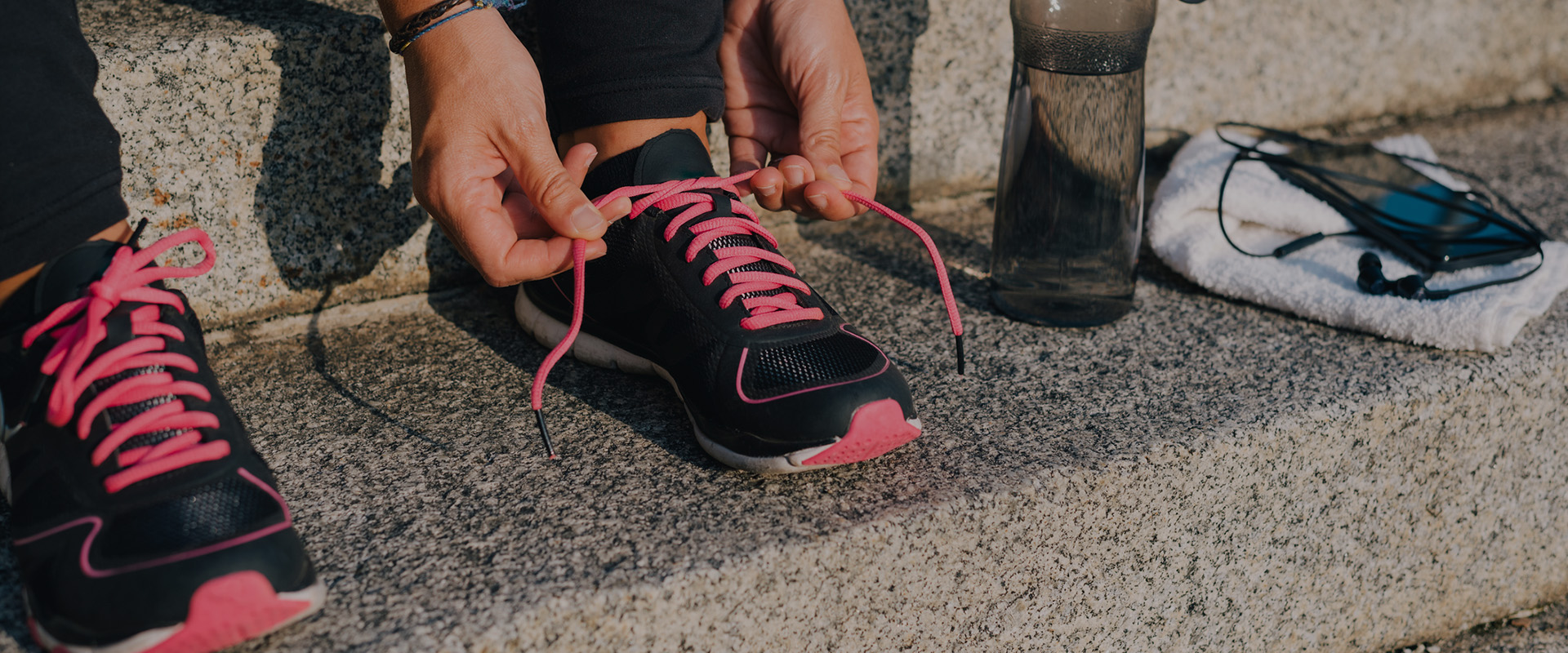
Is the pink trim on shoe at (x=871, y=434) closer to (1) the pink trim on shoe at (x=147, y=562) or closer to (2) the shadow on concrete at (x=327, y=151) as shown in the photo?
(1) the pink trim on shoe at (x=147, y=562)

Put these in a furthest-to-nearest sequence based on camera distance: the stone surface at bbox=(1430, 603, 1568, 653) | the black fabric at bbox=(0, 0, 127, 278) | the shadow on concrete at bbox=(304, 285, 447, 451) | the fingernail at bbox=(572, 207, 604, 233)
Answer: the stone surface at bbox=(1430, 603, 1568, 653) → the shadow on concrete at bbox=(304, 285, 447, 451) → the fingernail at bbox=(572, 207, 604, 233) → the black fabric at bbox=(0, 0, 127, 278)

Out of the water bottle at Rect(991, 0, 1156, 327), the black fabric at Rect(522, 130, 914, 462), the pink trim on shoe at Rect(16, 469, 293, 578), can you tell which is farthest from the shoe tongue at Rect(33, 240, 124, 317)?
the water bottle at Rect(991, 0, 1156, 327)

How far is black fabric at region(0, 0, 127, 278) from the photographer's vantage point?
83 cm

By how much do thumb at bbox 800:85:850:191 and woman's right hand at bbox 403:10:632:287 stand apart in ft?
0.80

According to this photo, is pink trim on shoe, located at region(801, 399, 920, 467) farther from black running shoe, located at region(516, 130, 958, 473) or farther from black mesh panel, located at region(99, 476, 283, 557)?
black mesh panel, located at region(99, 476, 283, 557)

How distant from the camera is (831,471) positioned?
97cm

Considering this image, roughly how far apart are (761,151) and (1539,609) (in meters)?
1.19

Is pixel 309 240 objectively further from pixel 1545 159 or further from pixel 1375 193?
pixel 1545 159

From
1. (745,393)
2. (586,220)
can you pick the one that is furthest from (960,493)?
(586,220)

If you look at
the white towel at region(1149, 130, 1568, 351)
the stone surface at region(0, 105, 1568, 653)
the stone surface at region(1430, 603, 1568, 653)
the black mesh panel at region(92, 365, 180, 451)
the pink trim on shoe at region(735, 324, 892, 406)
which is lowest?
the stone surface at region(1430, 603, 1568, 653)

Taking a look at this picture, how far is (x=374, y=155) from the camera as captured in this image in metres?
1.26

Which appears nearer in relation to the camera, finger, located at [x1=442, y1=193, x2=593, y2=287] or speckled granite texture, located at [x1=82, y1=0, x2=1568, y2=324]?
finger, located at [x1=442, y1=193, x2=593, y2=287]

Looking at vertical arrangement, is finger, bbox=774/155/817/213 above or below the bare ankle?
below

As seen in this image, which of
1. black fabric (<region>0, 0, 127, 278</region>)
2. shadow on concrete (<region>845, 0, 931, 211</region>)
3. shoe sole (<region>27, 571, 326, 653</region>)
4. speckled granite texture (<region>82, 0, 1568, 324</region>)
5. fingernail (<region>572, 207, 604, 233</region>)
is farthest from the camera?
shadow on concrete (<region>845, 0, 931, 211</region>)
